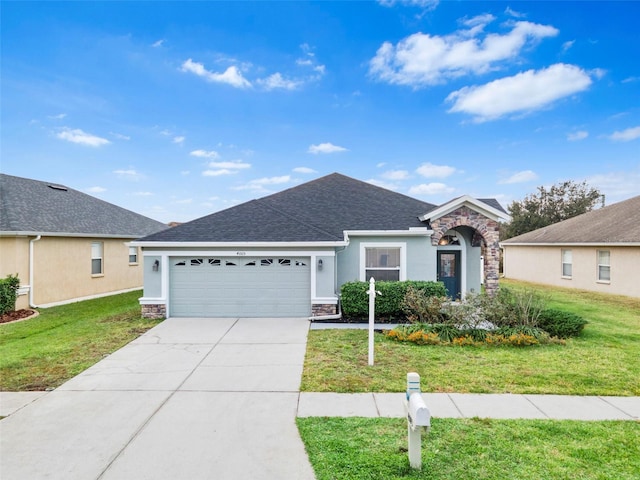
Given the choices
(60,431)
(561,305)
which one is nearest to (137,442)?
(60,431)

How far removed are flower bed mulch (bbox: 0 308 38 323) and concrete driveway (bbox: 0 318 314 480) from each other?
6.40 meters

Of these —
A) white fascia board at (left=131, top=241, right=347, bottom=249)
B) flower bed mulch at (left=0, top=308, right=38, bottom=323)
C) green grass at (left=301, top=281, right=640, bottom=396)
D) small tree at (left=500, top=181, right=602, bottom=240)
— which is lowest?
green grass at (left=301, top=281, right=640, bottom=396)

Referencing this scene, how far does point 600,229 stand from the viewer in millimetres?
17156

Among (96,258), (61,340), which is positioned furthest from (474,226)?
(96,258)

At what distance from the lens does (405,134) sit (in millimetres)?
18734

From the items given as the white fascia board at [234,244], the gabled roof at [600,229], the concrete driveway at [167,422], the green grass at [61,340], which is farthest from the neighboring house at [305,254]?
the gabled roof at [600,229]

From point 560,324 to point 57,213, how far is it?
734 inches

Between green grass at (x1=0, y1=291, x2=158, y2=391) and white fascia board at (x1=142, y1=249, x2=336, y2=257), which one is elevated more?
white fascia board at (x1=142, y1=249, x2=336, y2=257)

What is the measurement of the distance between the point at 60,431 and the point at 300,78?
16750mm

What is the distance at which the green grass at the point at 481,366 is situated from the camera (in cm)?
532

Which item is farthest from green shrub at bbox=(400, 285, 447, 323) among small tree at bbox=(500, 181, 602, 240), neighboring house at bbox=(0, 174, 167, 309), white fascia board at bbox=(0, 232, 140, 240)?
small tree at bbox=(500, 181, 602, 240)

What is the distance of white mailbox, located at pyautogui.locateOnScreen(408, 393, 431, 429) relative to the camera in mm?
2938

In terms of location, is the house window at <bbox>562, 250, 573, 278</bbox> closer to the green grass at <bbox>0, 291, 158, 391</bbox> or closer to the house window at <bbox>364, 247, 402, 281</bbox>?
the house window at <bbox>364, 247, 402, 281</bbox>

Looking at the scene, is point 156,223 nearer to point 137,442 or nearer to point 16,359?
point 16,359
